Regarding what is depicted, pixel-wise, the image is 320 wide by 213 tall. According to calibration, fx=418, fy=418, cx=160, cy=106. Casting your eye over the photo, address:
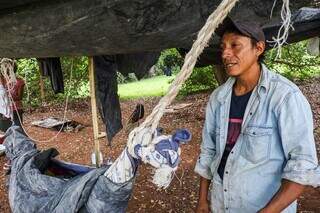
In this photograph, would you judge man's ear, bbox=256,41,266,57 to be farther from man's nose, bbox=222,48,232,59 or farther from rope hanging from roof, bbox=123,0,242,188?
rope hanging from roof, bbox=123,0,242,188

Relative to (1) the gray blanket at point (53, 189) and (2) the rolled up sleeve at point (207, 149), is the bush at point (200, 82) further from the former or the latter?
(2) the rolled up sleeve at point (207, 149)

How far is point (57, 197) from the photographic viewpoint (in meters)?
2.22

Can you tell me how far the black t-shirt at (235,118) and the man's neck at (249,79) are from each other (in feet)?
0.08

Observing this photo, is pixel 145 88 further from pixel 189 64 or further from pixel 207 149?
pixel 189 64

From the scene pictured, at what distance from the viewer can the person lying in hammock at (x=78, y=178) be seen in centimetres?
148

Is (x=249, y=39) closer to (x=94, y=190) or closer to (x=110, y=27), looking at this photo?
(x=110, y=27)

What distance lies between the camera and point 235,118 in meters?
1.69

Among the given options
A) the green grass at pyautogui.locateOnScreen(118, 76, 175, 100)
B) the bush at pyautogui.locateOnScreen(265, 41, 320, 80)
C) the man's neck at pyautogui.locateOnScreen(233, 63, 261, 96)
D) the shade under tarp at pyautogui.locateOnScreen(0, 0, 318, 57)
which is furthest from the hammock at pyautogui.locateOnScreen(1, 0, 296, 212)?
the green grass at pyautogui.locateOnScreen(118, 76, 175, 100)

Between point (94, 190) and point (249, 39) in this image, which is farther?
point (94, 190)

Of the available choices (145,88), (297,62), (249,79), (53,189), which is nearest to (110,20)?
(249,79)

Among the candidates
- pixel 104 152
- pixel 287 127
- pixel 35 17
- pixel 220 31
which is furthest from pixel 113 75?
pixel 104 152

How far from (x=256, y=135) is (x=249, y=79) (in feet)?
0.75

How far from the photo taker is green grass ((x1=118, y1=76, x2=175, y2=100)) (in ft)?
38.5

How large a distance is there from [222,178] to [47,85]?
8.76 meters
